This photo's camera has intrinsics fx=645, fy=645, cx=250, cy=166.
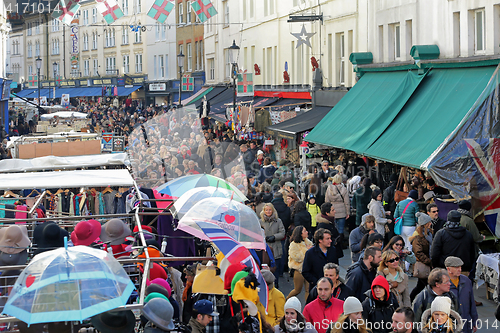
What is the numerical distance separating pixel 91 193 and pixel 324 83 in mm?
11533

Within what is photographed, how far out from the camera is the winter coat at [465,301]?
7.27 m

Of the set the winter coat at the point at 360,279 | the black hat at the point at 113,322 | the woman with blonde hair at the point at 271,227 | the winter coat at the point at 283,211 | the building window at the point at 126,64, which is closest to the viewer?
the black hat at the point at 113,322

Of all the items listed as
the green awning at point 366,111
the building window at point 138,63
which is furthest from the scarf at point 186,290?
the building window at point 138,63

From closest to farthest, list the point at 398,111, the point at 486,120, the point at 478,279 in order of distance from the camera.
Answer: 1. the point at 478,279
2. the point at 486,120
3. the point at 398,111

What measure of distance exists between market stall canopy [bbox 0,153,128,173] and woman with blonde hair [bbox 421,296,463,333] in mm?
10088

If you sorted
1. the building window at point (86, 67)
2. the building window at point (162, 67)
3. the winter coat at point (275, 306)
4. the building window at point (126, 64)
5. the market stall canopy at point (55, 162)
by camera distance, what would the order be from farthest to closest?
the building window at point (86, 67)
the building window at point (126, 64)
the building window at point (162, 67)
the market stall canopy at point (55, 162)
the winter coat at point (275, 306)

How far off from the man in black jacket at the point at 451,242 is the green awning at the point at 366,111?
601 centimetres

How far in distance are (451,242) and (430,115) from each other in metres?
4.96

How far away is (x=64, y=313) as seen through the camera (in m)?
4.95

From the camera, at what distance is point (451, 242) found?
9.48 metres

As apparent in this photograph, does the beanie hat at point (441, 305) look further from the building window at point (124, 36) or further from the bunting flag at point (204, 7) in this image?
the building window at point (124, 36)

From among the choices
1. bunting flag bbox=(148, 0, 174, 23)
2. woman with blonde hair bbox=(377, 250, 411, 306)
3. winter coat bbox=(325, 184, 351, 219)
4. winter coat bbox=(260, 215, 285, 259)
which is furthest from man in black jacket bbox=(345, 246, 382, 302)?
bunting flag bbox=(148, 0, 174, 23)

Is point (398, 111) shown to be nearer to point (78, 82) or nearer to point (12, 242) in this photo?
point (12, 242)

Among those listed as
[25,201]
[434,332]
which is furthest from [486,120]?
[25,201]
